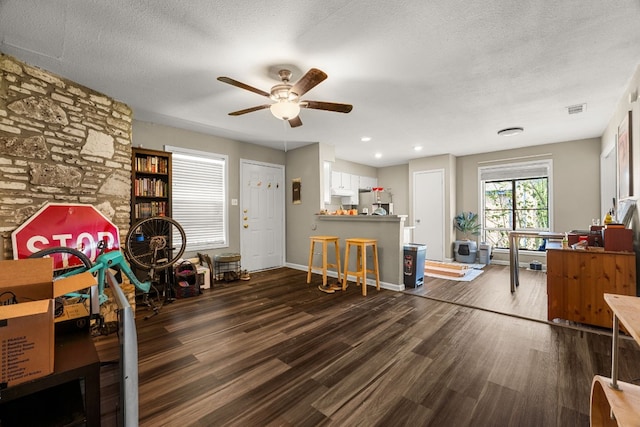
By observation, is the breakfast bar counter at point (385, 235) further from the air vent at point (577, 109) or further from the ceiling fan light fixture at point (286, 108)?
the air vent at point (577, 109)

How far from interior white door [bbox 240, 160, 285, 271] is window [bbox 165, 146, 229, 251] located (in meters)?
0.39

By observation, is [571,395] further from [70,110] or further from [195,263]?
[70,110]

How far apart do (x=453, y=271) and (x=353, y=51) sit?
13.9 feet

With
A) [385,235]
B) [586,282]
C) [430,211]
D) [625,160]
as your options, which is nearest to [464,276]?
[385,235]

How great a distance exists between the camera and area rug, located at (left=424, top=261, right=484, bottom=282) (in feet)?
15.3

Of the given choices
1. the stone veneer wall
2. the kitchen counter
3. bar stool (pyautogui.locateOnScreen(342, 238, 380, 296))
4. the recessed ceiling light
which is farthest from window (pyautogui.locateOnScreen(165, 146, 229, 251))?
the recessed ceiling light

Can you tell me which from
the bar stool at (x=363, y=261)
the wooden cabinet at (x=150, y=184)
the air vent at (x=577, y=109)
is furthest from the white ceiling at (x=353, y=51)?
the bar stool at (x=363, y=261)

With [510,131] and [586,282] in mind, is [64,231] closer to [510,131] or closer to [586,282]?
[586,282]

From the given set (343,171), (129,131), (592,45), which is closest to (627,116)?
(592,45)

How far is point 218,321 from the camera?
9.18 ft

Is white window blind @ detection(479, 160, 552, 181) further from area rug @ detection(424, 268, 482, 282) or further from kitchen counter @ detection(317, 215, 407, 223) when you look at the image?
kitchen counter @ detection(317, 215, 407, 223)

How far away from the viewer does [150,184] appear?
366 cm

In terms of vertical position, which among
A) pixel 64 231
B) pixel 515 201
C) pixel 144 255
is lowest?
pixel 144 255

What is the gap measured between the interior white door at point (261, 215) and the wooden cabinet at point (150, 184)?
1.38 m
